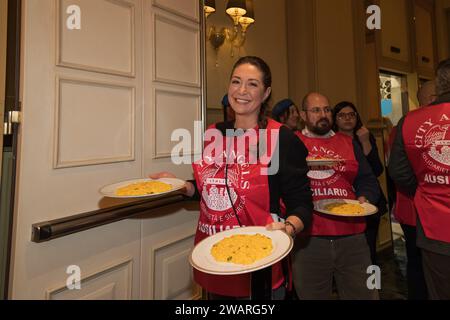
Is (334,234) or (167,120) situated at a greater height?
(167,120)

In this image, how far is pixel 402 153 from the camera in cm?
172

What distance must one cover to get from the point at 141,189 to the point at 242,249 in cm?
55

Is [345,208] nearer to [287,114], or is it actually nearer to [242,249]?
[242,249]

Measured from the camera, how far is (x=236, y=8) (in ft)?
9.36

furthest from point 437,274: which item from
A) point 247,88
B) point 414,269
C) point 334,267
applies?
point 247,88

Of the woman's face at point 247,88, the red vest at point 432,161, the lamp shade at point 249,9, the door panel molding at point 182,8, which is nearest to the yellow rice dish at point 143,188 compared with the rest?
the woman's face at point 247,88

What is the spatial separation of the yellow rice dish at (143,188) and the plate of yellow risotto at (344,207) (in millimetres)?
905

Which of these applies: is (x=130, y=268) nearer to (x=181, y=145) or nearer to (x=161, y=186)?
(x=161, y=186)

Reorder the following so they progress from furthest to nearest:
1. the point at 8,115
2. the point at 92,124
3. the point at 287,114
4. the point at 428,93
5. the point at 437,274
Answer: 1. the point at 287,114
2. the point at 428,93
3. the point at 437,274
4. the point at 92,124
5. the point at 8,115

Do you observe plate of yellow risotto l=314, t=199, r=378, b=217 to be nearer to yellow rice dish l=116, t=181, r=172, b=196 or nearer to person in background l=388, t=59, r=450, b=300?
person in background l=388, t=59, r=450, b=300

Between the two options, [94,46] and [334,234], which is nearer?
[94,46]

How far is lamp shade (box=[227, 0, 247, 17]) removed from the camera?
2.84 meters

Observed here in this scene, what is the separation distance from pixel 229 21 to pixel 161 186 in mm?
2250

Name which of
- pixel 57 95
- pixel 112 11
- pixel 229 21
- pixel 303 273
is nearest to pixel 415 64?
pixel 229 21
